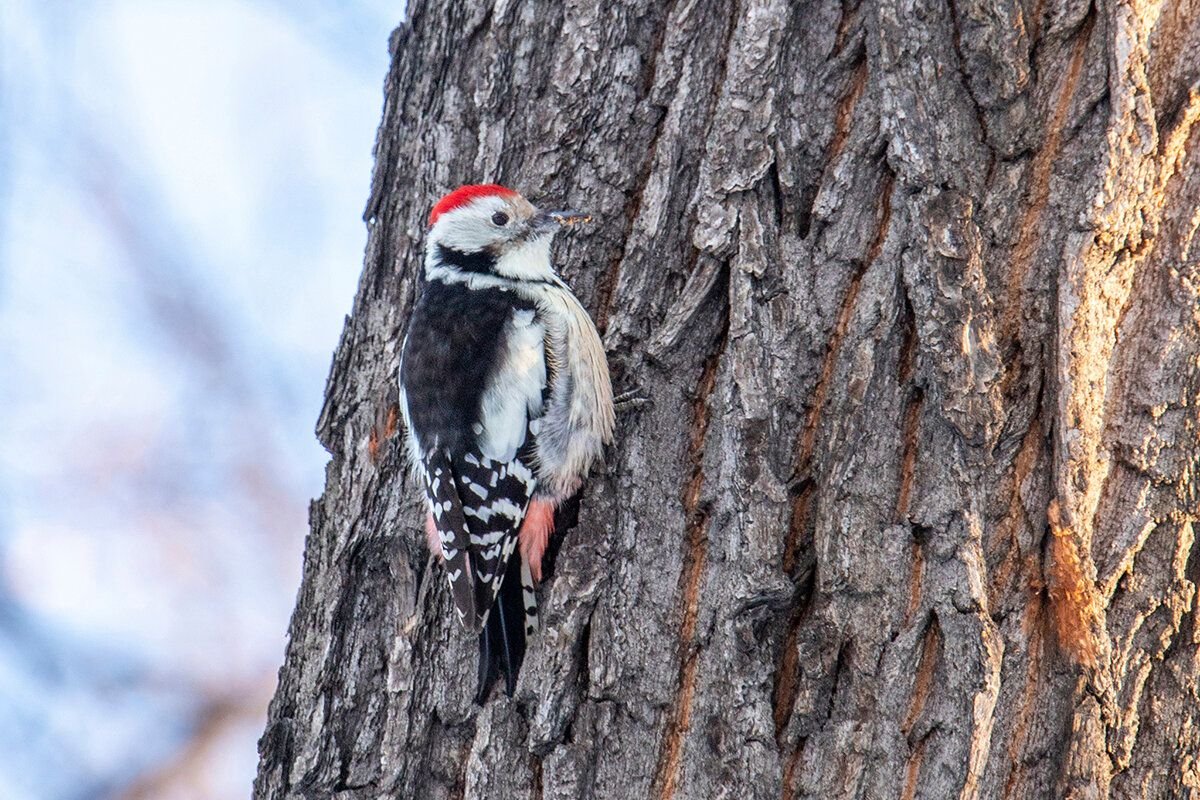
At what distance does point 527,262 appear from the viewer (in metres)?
3.24

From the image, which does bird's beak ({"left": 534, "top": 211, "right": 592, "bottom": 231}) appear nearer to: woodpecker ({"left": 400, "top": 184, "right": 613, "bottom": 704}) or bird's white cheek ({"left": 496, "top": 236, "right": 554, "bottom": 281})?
woodpecker ({"left": 400, "top": 184, "right": 613, "bottom": 704})

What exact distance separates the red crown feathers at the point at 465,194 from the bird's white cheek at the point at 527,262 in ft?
0.75

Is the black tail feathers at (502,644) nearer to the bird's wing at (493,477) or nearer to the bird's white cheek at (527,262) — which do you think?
the bird's wing at (493,477)

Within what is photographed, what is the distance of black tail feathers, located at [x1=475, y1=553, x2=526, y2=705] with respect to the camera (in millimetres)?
2217

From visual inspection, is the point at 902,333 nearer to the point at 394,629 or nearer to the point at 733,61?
the point at 733,61

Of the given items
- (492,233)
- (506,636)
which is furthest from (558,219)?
(506,636)

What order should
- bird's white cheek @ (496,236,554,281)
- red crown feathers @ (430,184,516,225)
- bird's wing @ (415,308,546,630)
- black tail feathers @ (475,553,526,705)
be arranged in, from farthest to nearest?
bird's white cheek @ (496,236,554,281)
red crown feathers @ (430,184,516,225)
bird's wing @ (415,308,546,630)
black tail feathers @ (475,553,526,705)

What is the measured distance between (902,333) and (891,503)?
12.5 inches

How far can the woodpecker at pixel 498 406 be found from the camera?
2.45 meters

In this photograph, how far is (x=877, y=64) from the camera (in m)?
2.15

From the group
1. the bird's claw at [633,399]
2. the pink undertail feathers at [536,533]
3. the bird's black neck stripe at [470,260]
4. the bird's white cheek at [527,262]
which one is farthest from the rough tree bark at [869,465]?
the bird's black neck stripe at [470,260]

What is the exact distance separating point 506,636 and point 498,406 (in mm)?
803

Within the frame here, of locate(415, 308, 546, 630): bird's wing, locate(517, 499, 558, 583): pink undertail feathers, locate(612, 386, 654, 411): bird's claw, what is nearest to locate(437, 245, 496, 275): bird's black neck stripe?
locate(415, 308, 546, 630): bird's wing

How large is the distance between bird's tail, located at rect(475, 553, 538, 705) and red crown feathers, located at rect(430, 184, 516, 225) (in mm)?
943
